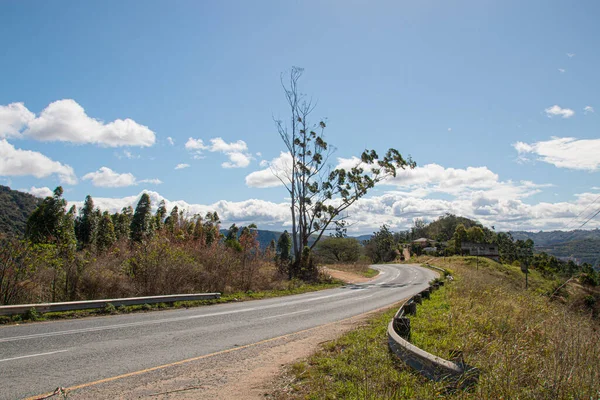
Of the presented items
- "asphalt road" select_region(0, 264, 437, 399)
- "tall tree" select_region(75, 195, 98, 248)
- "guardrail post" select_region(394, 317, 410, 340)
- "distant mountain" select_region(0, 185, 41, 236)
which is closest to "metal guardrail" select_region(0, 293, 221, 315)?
"asphalt road" select_region(0, 264, 437, 399)

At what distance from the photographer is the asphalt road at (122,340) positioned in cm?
646

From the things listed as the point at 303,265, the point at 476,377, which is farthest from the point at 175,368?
the point at 303,265

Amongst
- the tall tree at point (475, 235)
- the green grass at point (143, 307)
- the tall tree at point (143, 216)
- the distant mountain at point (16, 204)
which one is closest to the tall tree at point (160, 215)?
the tall tree at point (143, 216)

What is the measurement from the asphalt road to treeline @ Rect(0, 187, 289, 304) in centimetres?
274

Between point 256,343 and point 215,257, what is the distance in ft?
40.4

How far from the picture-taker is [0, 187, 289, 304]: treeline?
1305 cm

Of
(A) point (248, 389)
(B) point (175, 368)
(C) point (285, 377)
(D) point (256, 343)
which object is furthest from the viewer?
(D) point (256, 343)

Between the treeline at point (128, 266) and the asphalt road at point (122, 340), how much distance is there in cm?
274

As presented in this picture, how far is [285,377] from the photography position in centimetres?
666

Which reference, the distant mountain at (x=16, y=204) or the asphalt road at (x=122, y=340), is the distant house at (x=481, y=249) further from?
the distant mountain at (x=16, y=204)

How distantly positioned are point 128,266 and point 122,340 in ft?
27.8

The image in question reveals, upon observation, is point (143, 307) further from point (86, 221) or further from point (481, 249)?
point (481, 249)

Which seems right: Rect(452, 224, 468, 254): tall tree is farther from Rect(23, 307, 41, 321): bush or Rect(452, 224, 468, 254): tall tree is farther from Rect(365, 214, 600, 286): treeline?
Rect(23, 307, 41, 321): bush

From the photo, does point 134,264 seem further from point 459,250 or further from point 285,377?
point 459,250
